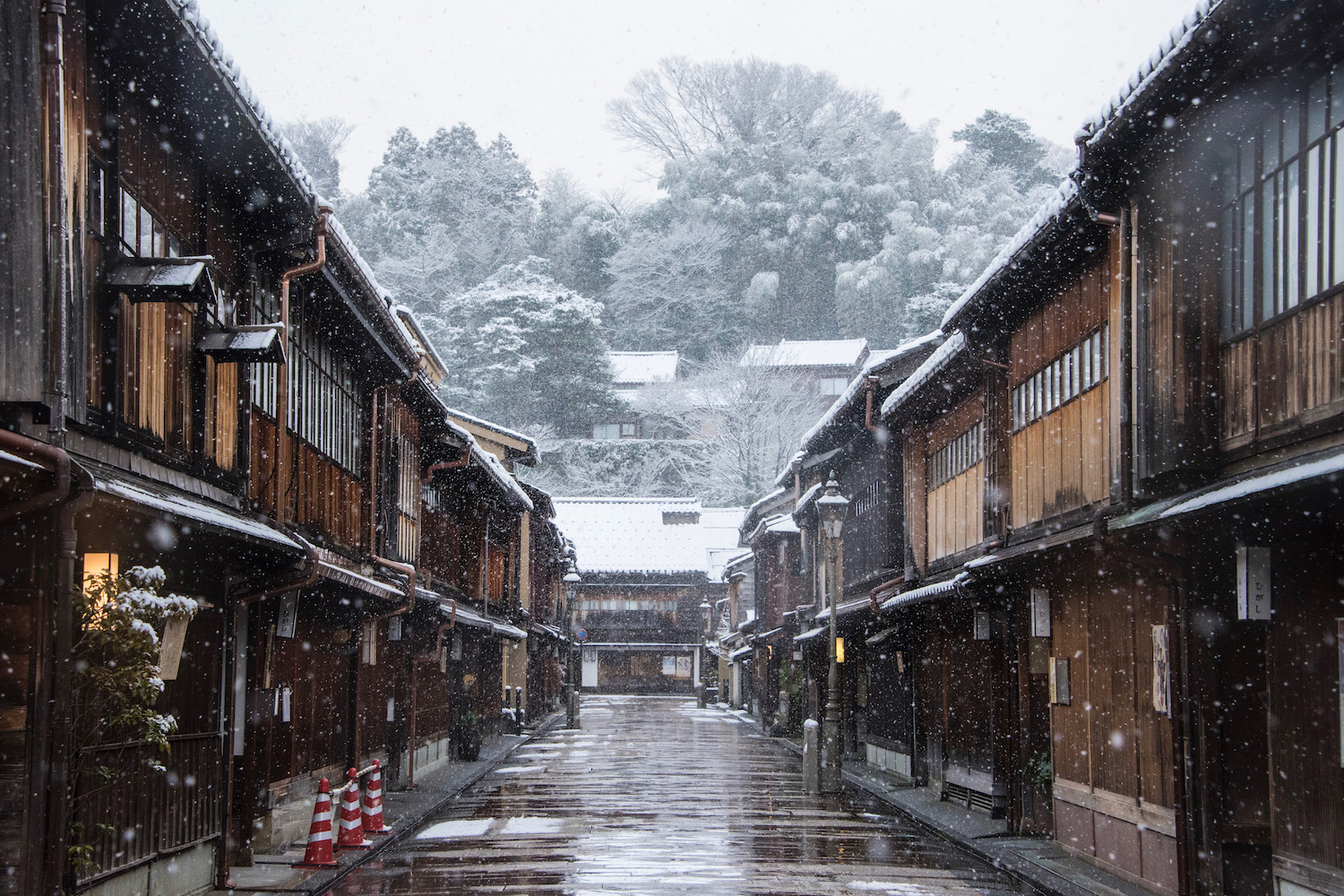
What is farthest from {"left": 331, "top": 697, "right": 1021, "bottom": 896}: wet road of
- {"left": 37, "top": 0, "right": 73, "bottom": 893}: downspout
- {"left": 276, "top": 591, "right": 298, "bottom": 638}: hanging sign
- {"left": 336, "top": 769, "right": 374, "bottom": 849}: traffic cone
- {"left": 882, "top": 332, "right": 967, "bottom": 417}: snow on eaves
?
{"left": 882, "top": 332, "right": 967, "bottom": 417}: snow on eaves

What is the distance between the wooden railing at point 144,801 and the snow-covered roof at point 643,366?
184ft

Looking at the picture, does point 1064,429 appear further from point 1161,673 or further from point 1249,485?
point 1249,485

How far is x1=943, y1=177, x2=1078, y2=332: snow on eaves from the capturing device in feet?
41.2

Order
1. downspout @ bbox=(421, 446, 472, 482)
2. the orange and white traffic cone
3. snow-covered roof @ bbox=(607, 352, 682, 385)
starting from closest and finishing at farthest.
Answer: the orange and white traffic cone
downspout @ bbox=(421, 446, 472, 482)
snow-covered roof @ bbox=(607, 352, 682, 385)

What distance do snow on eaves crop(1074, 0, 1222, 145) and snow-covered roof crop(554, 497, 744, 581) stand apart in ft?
194

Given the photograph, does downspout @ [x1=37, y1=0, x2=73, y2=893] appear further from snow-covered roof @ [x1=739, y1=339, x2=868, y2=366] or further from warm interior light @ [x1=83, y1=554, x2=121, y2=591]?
snow-covered roof @ [x1=739, y1=339, x2=868, y2=366]

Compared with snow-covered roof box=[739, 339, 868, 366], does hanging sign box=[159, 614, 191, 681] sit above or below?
below

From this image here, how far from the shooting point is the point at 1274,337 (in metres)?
9.71

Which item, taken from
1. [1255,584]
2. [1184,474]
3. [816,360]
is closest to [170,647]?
[1255,584]

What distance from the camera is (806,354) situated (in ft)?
213

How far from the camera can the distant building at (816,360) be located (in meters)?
64.1

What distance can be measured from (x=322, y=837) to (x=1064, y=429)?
9.94 m

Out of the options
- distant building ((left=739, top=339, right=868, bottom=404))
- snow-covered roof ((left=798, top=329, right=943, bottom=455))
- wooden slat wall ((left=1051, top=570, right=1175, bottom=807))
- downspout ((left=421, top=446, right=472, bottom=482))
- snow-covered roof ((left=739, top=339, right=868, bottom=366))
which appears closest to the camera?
wooden slat wall ((left=1051, top=570, right=1175, bottom=807))

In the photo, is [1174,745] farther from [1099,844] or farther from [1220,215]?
[1220,215]
